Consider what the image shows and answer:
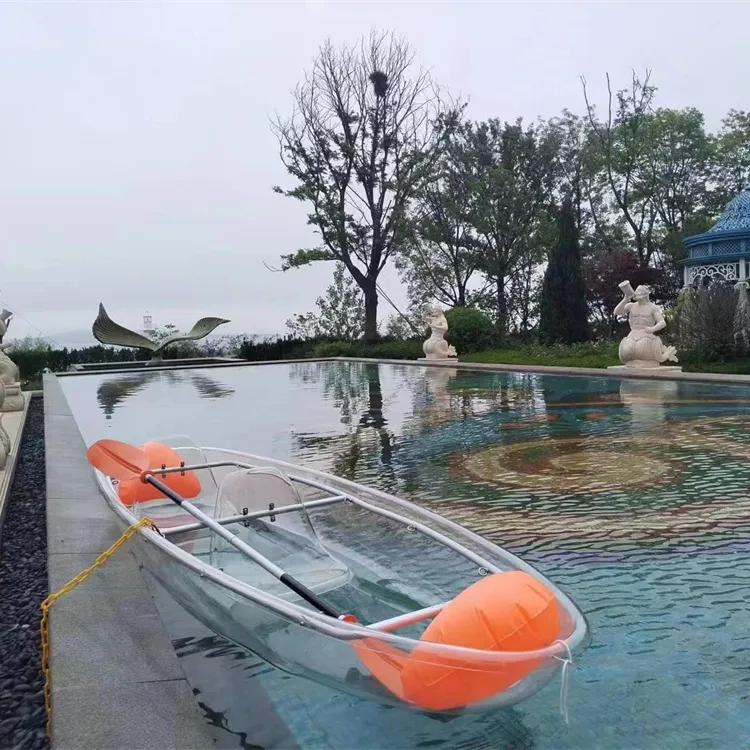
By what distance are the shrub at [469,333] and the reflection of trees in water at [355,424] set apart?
3.63m

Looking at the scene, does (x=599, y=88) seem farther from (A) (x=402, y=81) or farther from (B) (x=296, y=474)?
(B) (x=296, y=474)

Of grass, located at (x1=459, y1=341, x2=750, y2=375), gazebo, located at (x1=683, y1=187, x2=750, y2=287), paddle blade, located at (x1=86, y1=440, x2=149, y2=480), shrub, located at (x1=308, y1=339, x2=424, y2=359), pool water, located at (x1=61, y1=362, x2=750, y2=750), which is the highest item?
gazebo, located at (x1=683, y1=187, x2=750, y2=287)

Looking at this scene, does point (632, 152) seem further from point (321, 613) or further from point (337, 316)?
point (321, 613)

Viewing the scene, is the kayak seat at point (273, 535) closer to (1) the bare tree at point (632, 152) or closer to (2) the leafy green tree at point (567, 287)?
(2) the leafy green tree at point (567, 287)

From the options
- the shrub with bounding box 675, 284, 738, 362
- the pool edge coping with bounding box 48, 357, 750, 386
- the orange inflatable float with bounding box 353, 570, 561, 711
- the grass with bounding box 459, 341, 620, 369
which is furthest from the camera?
the grass with bounding box 459, 341, 620, 369

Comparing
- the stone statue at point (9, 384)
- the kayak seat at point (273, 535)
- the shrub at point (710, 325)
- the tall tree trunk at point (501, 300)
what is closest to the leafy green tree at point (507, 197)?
the tall tree trunk at point (501, 300)

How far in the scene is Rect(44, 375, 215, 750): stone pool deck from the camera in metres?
2.06

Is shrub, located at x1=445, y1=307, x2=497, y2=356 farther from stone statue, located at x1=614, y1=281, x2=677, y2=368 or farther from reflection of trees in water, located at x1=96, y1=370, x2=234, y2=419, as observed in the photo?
stone statue, located at x1=614, y1=281, x2=677, y2=368

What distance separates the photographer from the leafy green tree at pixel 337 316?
90.3 feet

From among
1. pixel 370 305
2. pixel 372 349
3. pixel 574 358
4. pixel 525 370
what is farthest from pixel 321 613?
pixel 370 305

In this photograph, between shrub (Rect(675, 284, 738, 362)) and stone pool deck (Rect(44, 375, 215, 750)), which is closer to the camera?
stone pool deck (Rect(44, 375, 215, 750))

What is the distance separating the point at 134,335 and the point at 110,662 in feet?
79.8

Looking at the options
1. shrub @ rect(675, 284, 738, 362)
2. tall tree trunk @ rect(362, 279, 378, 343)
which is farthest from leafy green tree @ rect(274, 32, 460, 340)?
shrub @ rect(675, 284, 738, 362)

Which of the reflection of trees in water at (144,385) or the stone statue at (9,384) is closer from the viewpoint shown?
the stone statue at (9,384)
